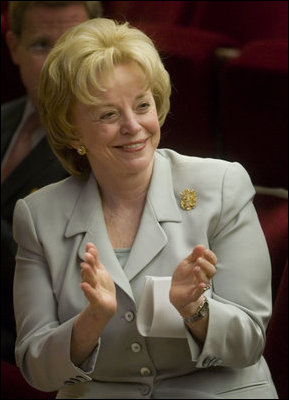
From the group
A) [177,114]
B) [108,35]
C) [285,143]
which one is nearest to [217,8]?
[285,143]

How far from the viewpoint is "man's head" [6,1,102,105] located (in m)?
0.77

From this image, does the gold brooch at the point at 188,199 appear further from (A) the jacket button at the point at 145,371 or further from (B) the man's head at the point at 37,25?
(B) the man's head at the point at 37,25

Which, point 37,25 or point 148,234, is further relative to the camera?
point 37,25

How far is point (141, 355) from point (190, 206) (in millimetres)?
109

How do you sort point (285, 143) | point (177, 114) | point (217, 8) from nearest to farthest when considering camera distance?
1. point (177, 114)
2. point (285, 143)
3. point (217, 8)

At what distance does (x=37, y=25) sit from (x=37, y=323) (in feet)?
0.98

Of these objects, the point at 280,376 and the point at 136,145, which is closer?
the point at 136,145

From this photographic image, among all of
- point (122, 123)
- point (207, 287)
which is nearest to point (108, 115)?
point (122, 123)

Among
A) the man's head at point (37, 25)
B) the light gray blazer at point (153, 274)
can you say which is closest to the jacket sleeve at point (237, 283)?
the light gray blazer at point (153, 274)

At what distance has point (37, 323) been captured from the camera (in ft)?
1.98

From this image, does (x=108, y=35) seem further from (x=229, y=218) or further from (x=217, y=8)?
(x=217, y=8)

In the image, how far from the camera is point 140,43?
0.55m

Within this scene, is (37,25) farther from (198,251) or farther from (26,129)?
(198,251)

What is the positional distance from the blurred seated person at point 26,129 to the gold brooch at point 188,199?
98mm
